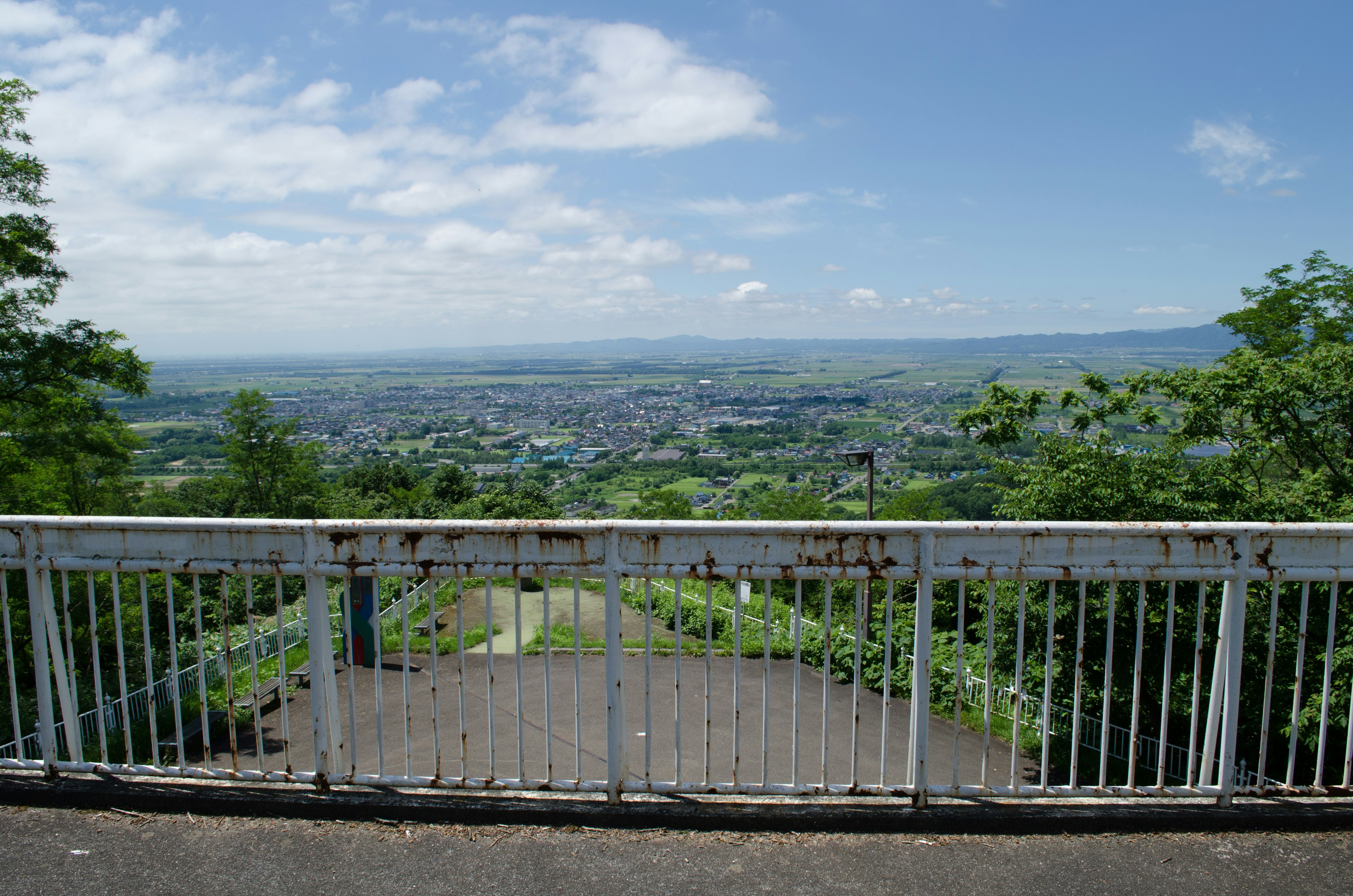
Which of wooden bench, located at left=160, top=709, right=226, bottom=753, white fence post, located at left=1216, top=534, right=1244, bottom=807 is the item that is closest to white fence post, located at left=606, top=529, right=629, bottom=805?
white fence post, located at left=1216, top=534, right=1244, bottom=807

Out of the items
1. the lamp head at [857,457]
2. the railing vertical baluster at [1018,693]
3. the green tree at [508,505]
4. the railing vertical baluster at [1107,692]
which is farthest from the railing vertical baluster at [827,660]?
the green tree at [508,505]

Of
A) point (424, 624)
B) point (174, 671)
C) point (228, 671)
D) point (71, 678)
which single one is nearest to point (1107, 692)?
point (228, 671)

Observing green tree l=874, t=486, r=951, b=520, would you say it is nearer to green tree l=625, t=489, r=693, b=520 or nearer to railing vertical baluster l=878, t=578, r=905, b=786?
green tree l=625, t=489, r=693, b=520

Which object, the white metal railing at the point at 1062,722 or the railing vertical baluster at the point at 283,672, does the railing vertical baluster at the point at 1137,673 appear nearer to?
the railing vertical baluster at the point at 283,672

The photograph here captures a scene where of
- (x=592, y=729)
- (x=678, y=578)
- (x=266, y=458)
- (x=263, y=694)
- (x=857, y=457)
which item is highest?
(x=678, y=578)

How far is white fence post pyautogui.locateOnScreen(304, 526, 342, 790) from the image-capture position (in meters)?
2.96

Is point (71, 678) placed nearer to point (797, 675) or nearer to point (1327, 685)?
point (797, 675)

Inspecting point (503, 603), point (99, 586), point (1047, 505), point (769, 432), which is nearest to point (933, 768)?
point (1047, 505)

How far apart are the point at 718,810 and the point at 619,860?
435 mm

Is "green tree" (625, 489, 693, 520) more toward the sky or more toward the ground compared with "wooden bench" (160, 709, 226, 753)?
more toward the ground

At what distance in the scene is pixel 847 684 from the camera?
35.0 ft

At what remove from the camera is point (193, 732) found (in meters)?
7.31

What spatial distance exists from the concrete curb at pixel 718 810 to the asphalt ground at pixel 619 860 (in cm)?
4

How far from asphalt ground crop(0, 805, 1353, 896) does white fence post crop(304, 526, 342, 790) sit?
0.23m
